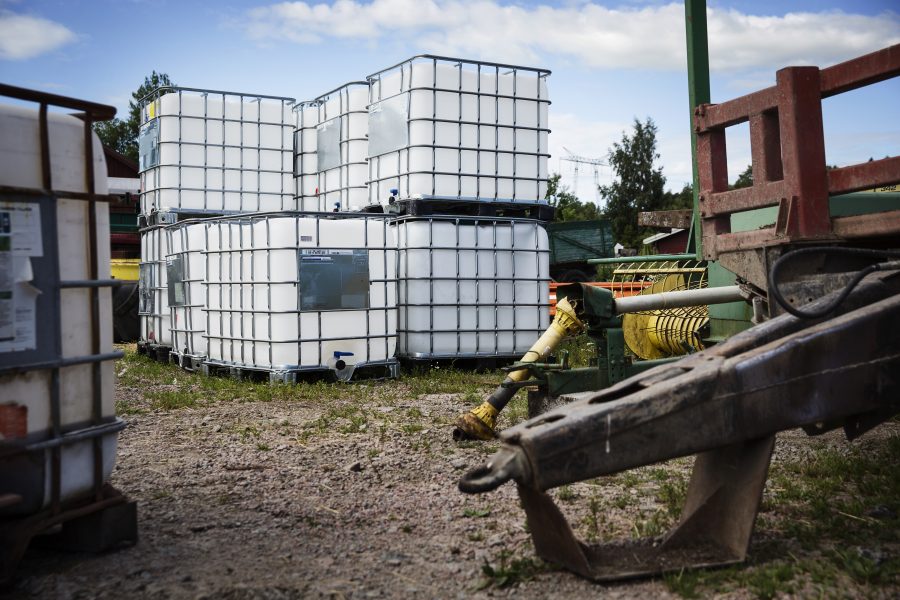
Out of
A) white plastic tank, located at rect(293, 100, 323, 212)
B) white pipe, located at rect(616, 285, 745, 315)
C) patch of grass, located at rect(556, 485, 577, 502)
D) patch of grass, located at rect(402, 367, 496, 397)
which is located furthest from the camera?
white plastic tank, located at rect(293, 100, 323, 212)

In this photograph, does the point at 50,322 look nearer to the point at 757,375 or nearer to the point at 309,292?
the point at 757,375

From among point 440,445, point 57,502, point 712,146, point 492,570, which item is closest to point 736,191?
point 712,146

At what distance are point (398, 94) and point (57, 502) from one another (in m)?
7.83

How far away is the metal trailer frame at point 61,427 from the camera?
10.6ft

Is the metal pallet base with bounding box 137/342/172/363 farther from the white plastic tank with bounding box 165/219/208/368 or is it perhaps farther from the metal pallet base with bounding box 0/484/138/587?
the metal pallet base with bounding box 0/484/138/587

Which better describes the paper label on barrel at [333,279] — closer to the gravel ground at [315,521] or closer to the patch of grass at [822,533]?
the gravel ground at [315,521]

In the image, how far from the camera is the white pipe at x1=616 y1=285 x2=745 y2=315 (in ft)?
19.0

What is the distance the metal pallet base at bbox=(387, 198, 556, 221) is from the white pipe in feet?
15.5

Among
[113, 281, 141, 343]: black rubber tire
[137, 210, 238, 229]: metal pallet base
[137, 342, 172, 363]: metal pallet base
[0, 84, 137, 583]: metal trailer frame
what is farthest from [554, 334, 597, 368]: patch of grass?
[113, 281, 141, 343]: black rubber tire

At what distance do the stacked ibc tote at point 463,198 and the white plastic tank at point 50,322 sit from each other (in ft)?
22.2

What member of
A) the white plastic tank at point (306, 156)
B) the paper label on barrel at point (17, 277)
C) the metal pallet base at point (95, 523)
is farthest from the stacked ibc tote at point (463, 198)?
the paper label on barrel at point (17, 277)

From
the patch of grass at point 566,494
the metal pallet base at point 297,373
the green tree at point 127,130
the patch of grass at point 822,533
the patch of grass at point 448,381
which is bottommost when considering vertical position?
the patch of grass at point 566,494

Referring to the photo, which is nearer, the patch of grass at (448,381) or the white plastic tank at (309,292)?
the patch of grass at (448,381)

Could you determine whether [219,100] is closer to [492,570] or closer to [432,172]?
[432,172]
